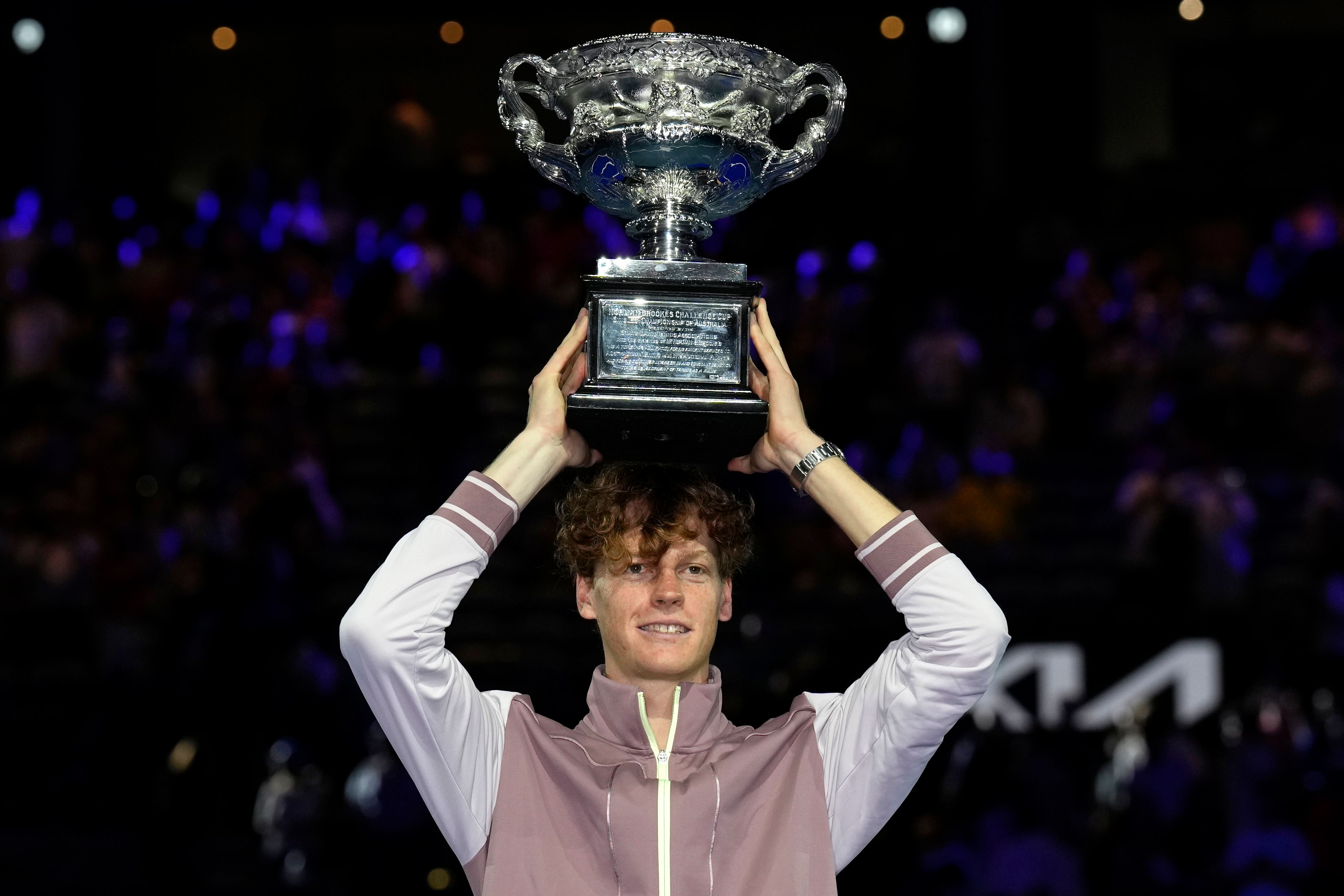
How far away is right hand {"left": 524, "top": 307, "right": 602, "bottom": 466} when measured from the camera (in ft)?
7.62

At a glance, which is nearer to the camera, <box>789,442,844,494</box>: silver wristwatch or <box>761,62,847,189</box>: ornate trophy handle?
<box>789,442,844,494</box>: silver wristwatch

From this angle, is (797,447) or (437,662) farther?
(797,447)

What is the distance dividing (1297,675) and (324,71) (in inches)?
416

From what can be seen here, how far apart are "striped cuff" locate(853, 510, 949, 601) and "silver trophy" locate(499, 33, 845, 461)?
10.6 inches

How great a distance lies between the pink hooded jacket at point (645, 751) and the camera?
85.4 inches

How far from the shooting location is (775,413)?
2.38 m

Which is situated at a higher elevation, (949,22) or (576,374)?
(949,22)

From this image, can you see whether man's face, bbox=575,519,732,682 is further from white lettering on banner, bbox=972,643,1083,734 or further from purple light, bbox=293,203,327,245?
purple light, bbox=293,203,327,245

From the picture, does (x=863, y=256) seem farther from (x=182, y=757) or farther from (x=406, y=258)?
(x=182, y=757)

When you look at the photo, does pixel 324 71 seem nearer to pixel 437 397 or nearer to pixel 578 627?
pixel 437 397

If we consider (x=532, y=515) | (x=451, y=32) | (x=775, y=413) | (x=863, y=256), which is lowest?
(x=532, y=515)

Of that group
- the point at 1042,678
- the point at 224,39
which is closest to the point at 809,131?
the point at 1042,678

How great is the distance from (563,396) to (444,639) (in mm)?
372

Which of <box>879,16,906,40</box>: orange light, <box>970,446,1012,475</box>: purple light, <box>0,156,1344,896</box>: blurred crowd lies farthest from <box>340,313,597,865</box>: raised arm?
<box>879,16,906,40</box>: orange light
